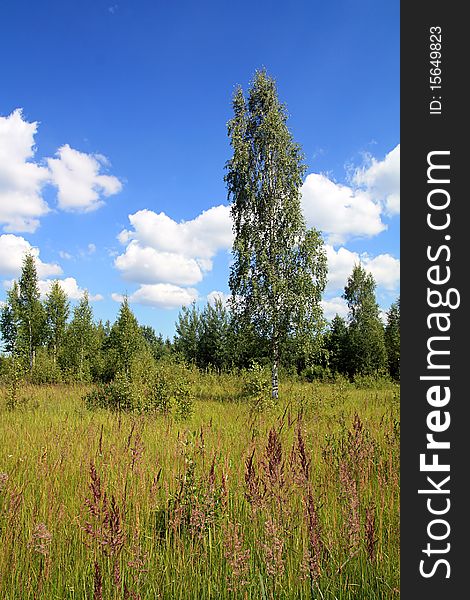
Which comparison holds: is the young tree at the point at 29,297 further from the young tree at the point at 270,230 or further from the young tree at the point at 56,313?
the young tree at the point at 270,230

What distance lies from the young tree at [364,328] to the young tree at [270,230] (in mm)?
13017

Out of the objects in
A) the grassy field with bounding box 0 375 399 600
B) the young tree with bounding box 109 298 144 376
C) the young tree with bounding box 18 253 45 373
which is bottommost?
the grassy field with bounding box 0 375 399 600

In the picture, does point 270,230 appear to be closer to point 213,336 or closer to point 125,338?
point 125,338

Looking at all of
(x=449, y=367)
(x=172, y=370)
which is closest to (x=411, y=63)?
(x=449, y=367)

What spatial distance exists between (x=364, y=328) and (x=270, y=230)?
61.0ft

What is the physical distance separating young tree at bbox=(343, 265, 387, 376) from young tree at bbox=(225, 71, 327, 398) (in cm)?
1302

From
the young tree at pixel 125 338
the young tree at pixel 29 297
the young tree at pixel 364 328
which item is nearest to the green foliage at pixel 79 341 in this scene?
the young tree at pixel 29 297

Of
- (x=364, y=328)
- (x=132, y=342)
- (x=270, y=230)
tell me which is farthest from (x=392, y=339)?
(x=132, y=342)

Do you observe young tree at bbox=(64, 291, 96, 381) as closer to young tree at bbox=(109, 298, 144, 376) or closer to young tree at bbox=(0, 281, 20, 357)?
young tree at bbox=(0, 281, 20, 357)

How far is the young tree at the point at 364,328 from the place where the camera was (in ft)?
99.1

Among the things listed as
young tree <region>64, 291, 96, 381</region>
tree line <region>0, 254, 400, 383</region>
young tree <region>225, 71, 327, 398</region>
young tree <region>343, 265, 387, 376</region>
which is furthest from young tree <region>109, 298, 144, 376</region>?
young tree <region>343, 265, 387, 376</region>

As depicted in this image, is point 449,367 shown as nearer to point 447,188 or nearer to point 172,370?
point 447,188

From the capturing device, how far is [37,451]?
4.89 metres

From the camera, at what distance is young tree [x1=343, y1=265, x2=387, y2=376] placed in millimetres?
30219
